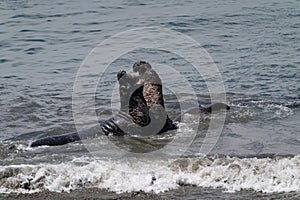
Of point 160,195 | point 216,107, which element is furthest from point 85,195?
point 216,107

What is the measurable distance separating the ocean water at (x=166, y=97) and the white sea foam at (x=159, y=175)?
0.01m

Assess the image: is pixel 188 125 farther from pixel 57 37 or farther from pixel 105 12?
pixel 105 12

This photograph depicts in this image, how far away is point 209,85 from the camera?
13.3 meters

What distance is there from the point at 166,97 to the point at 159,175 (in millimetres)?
4678

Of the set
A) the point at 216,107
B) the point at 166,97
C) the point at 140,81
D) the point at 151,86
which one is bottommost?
the point at 166,97

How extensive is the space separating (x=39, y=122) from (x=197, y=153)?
3272mm

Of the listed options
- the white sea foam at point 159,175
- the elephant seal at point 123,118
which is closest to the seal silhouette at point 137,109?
the elephant seal at point 123,118

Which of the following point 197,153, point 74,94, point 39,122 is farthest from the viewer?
point 74,94

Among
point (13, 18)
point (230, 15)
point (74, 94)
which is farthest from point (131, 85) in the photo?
point (13, 18)

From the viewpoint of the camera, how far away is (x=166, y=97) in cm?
1229

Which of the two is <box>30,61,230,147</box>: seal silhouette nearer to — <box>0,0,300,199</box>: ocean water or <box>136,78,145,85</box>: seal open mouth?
<box>136,78,145,85</box>: seal open mouth

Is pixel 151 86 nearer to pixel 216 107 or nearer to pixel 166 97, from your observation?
pixel 216 107

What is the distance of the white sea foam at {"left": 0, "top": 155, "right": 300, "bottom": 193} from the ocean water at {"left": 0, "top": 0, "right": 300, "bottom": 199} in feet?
0.04

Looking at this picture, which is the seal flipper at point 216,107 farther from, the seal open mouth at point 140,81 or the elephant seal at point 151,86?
the seal open mouth at point 140,81
